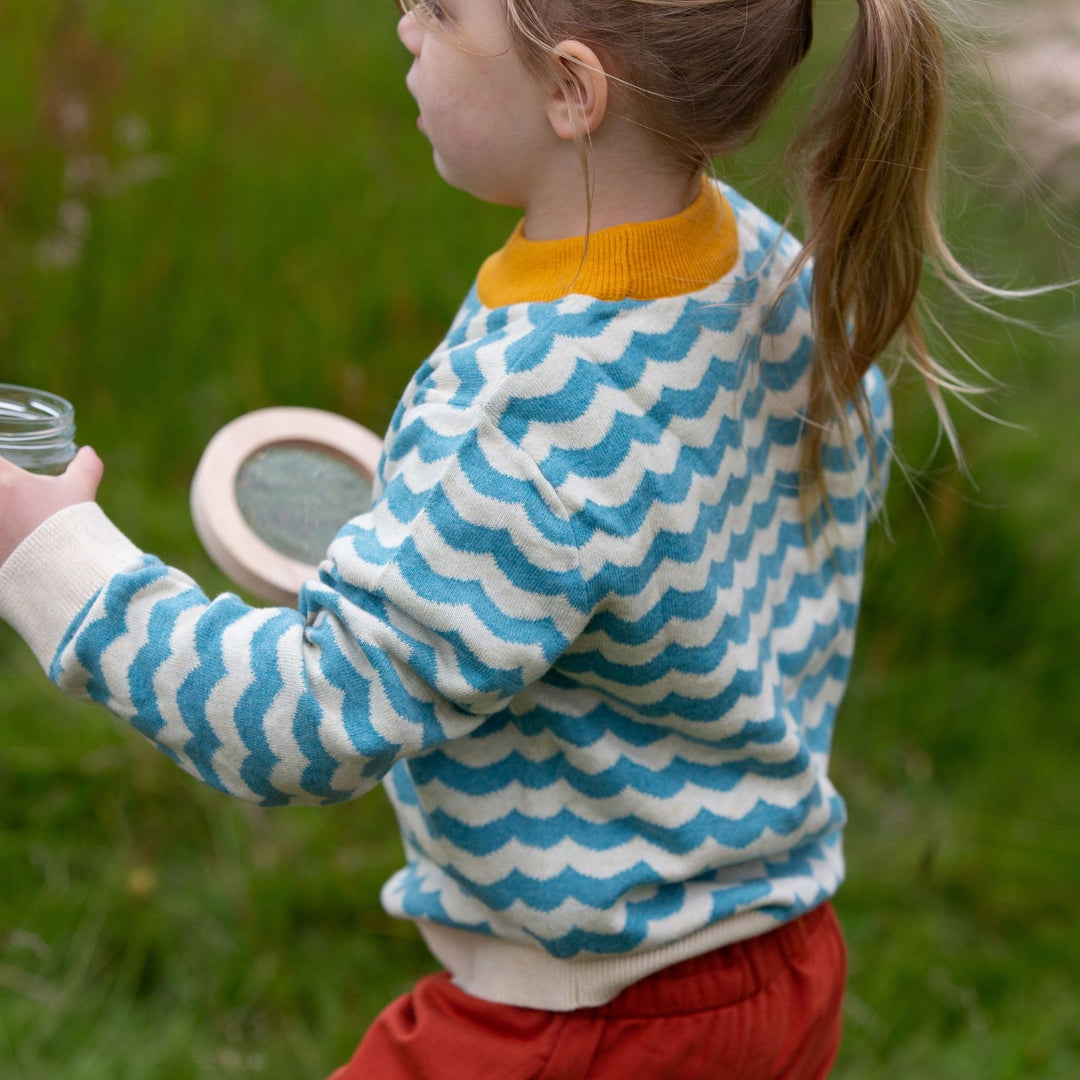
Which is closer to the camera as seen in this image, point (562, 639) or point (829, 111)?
point (562, 639)

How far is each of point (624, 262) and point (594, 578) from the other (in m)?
0.29

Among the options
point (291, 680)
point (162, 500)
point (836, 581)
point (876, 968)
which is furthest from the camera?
point (162, 500)

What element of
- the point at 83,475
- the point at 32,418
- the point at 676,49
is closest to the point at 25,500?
the point at 83,475

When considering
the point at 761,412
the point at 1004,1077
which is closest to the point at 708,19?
the point at 761,412

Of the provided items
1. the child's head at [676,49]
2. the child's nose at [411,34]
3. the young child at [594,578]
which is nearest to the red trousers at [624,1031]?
the young child at [594,578]

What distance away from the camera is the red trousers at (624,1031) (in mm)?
1359

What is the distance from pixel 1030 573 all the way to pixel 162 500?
1.93 meters

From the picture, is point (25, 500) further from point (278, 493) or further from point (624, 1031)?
point (624, 1031)

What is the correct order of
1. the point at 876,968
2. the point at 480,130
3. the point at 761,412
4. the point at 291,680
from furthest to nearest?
the point at 876,968
the point at 761,412
the point at 480,130
the point at 291,680

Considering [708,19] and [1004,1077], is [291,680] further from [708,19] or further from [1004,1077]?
[1004,1077]

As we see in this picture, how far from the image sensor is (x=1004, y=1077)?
2197mm

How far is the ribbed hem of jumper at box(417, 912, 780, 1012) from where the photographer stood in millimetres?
1349

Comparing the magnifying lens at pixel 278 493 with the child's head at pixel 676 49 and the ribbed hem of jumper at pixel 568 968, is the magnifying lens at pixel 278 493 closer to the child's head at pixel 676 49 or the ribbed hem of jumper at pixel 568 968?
the ribbed hem of jumper at pixel 568 968

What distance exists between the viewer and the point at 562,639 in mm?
1126
